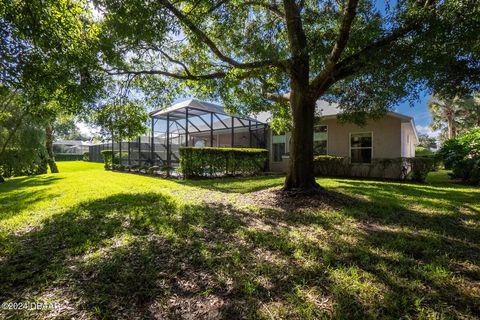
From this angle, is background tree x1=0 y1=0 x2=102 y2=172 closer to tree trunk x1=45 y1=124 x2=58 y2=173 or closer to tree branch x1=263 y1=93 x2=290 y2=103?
tree branch x1=263 y1=93 x2=290 y2=103

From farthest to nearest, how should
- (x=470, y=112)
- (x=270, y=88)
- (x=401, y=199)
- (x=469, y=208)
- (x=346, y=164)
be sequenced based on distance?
1. (x=470, y=112)
2. (x=346, y=164)
3. (x=270, y=88)
4. (x=401, y=199)
5. (x=469, y=208)

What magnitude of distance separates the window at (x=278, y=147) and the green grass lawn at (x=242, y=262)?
1068 centimetres

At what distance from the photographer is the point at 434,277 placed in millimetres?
2521

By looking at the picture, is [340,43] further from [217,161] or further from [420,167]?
[420,167]

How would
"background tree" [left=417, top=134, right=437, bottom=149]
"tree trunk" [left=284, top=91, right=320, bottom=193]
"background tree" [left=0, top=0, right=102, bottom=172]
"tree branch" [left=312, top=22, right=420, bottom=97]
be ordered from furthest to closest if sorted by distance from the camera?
"background tree" [left=417, top=134, right=437, bottom=149], "tree trunk" [left=284, top=91, right=320, bottom=193], "tree branch" [left=312, top=22, right=420, bottom=97], "background tree" [left=0, top=0, right=102, bottom=172]

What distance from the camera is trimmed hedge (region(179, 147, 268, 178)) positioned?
1134 cm

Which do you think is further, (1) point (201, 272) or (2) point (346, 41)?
(2) point (346, 41)

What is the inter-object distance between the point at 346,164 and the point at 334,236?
960cm

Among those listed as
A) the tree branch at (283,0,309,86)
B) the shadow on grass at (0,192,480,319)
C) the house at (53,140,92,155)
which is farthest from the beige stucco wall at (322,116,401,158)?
the house at (53,140,92,155)

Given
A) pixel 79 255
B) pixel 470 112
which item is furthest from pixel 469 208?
pixel 470 112

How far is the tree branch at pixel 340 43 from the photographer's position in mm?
4699

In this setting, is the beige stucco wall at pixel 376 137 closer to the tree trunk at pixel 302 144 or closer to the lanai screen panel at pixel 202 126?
the lanai screen panel at pixel 202 126

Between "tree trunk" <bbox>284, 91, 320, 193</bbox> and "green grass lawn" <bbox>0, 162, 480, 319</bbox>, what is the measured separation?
43.5 inches

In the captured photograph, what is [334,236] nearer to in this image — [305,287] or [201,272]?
[305,287]
